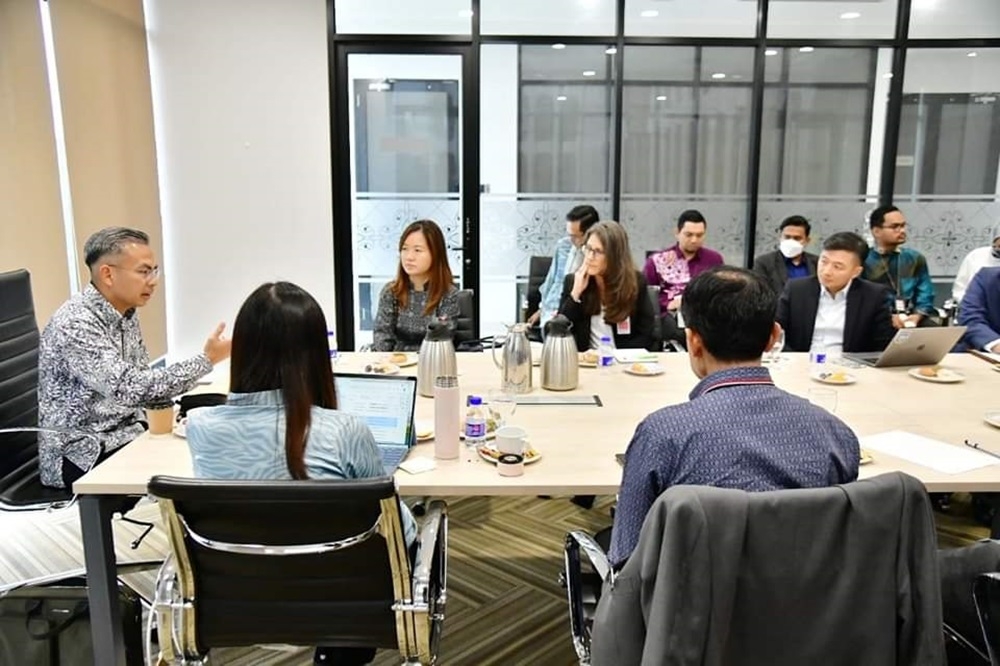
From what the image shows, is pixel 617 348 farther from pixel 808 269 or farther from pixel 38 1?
pixel 38 1

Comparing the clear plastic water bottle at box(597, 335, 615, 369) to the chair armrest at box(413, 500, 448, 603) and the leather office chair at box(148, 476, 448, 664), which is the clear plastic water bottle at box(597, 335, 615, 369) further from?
the leather office chair at box(148, 476, 448, 664)

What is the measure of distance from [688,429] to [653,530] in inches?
9.1

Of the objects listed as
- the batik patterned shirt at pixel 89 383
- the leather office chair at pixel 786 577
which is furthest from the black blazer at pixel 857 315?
the batik patterned shirt at pixel 89 383

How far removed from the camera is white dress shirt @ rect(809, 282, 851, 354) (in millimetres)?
3406

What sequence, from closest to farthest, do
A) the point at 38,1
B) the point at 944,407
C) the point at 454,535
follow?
the point at 944,407
the point at 454,535
the point at 38,1

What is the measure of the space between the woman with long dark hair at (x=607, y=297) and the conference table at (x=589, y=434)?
0.41m

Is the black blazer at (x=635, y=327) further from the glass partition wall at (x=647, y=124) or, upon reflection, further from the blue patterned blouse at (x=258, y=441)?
the glass partition wall at (x=647, y=124)

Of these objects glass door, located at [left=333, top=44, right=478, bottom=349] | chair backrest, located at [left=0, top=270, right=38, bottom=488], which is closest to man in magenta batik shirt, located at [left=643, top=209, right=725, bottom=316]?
glass door, located at [left=333, top=44, right=478, bottom=349]

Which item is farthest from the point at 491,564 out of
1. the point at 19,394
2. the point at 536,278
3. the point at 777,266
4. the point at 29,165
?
the point at 29,165

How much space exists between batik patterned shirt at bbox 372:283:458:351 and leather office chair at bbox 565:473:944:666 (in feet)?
7.64

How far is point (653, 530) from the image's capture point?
1181 millimetres

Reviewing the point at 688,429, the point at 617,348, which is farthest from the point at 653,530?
the point at 617,348

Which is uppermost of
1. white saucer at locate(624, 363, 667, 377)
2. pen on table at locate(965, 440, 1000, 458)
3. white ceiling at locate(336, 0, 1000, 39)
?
white ceiling at locate(336, 0, 1000, 39)

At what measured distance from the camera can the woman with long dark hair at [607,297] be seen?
3.34 metres
